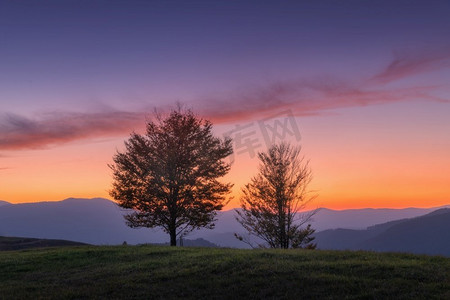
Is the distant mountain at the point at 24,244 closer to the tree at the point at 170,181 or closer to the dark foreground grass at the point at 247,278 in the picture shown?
the tree at the point at 170,181

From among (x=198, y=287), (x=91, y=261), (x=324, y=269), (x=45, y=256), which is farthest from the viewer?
(x=45, y=256)

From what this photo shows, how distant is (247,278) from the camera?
1506cm

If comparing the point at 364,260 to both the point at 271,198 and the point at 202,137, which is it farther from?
the point at 202,137

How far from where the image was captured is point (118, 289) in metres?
15.1

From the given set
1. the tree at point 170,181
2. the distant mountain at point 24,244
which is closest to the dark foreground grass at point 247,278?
the tree at point 170,181

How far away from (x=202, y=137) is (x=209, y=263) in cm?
1776

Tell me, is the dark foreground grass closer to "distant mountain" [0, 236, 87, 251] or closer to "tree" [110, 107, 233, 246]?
"tree" [110, 107, 233, 246]

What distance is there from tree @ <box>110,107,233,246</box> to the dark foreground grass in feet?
37.7

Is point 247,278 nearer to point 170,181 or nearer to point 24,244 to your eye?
point 170,181

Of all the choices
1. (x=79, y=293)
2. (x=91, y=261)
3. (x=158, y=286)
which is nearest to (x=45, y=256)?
(x=91, y=261)

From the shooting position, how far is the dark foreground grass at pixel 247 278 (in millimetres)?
13047

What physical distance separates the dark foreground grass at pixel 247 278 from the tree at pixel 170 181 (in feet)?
37.7

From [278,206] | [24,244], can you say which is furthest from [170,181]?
[24,244]

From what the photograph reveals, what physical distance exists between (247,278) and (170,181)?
18.7 metres
